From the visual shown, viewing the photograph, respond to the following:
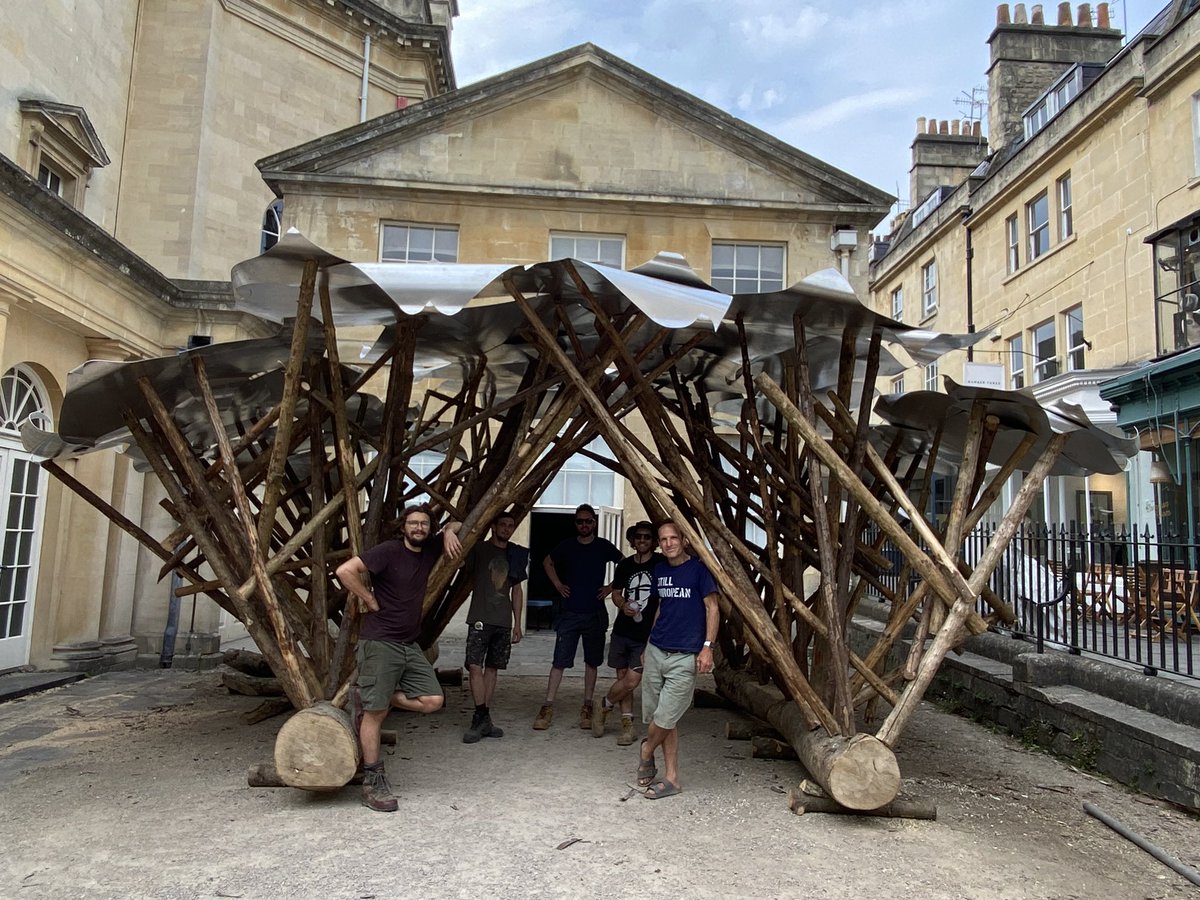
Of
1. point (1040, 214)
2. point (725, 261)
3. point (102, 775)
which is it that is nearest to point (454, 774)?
point (102, 775)

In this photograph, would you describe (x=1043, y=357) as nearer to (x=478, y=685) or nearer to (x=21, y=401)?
(x=478, y=685)

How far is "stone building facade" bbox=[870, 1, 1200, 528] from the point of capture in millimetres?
14391

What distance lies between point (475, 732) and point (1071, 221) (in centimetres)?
1648

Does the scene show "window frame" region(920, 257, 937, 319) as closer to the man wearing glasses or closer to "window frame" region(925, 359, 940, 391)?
"window frame" region(925, 359, 940, 391)

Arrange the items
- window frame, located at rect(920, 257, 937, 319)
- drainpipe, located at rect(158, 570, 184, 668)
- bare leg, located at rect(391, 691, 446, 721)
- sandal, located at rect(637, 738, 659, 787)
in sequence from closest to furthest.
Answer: bare leg, located at rect(391, 691, 446, 721), sandal, located at rect(637, 738, 659, 787), drainpipe, located at rect(158, 570, 184, 668), window frame, located at rect(920, 257, 937, 319)

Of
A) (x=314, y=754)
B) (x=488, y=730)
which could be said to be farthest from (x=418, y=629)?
(x=488, y=730)

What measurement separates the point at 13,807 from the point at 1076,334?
718 inches

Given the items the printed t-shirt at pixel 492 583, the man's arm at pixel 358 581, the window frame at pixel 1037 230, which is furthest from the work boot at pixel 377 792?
the window frame at pixel 1037 230

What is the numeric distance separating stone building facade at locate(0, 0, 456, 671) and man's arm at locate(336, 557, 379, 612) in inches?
208

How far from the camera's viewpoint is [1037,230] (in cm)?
1858

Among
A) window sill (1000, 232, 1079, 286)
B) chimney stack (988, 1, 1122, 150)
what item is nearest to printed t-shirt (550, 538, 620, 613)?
window sill (1000, 232, 1079, 286)

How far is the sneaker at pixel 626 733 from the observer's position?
21.2ft

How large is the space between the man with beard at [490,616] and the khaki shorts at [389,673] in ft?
4.15

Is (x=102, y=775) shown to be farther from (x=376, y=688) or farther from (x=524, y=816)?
(x=524, y=816)
